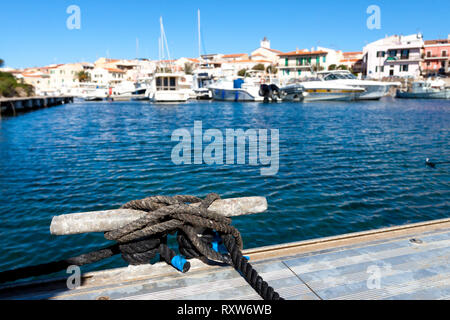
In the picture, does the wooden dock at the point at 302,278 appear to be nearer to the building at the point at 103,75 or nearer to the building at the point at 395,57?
the building at the point at 395,57

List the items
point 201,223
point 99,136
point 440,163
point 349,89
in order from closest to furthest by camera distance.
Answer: point 201,223, point 440,163, point 99,136, point 349,89

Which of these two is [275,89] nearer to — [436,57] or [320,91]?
[320,91]

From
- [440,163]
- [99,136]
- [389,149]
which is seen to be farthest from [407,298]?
[99,136]

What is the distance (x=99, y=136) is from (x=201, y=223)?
58.0 ft

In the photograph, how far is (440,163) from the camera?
1167cm

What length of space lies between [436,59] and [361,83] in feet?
124

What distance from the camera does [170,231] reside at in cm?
296

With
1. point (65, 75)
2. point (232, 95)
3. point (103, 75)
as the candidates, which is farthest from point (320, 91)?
point (65, 75)

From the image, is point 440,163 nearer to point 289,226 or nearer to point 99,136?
point 289,226

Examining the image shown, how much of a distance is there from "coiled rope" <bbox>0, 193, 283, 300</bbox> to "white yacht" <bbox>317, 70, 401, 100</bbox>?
45.5 meters

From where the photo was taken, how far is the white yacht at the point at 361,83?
4450 centimetres

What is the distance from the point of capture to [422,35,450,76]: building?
6911cm

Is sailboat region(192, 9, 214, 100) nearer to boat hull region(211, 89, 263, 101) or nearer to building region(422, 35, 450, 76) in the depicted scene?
boat hull region(211, 89, 263, 101)

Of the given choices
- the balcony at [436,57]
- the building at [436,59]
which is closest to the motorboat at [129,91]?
the building at [436,59]
